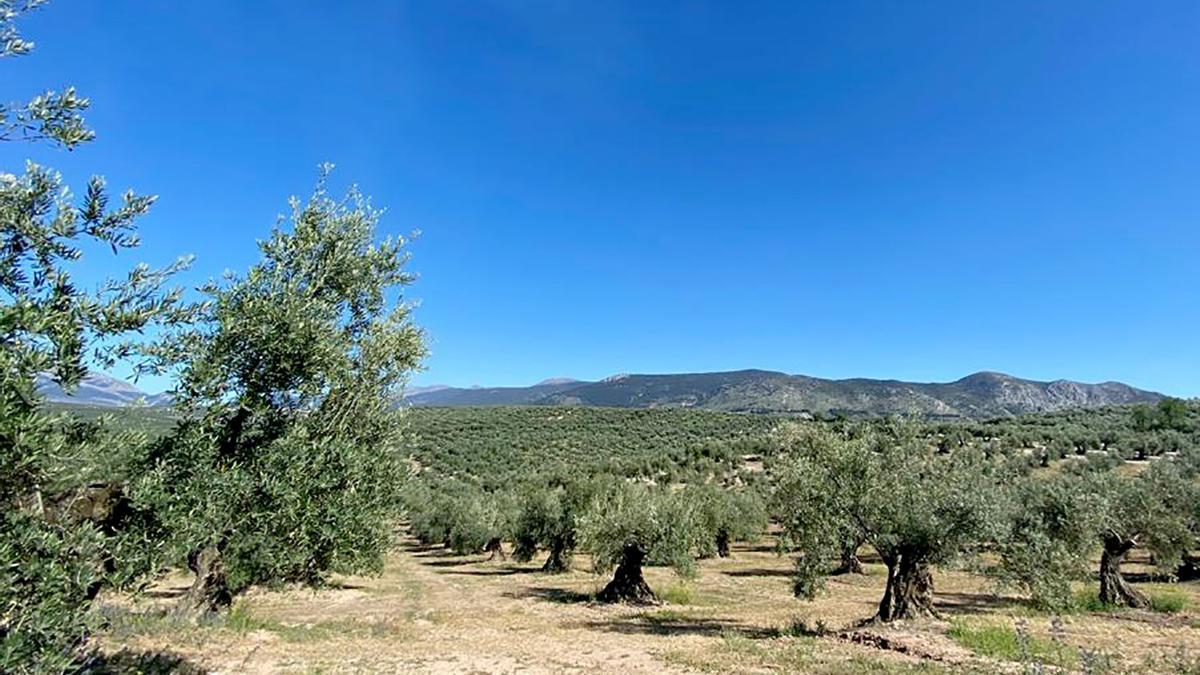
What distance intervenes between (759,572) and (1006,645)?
23.6 metres

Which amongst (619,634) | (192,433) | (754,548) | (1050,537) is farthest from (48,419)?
(754,548)

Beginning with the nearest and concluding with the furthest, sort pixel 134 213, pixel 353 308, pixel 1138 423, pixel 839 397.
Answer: pixel 134 213 < pixel 353 308 < pixel 1138 423 < pixel 839 397

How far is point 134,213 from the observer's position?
678 cm

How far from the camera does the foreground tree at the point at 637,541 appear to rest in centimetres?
2781

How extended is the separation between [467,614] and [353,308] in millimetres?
18033

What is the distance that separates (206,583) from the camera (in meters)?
14.5

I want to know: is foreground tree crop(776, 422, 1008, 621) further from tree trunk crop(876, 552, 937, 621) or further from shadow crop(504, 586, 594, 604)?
shadow crop(504, 586, 594, 604)

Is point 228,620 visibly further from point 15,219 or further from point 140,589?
point 15,219

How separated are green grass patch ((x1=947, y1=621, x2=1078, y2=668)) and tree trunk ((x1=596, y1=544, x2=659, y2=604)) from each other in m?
12.7

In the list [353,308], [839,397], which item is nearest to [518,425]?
[353,308]

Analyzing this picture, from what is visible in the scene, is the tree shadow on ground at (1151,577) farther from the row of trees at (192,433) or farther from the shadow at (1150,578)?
the row of trees at (192,433)

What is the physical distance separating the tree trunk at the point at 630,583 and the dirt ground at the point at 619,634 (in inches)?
37.8

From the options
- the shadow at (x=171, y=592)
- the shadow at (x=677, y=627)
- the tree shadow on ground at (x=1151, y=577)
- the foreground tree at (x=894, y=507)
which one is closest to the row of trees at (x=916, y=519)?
the foreground tree at (x=894, y=507)

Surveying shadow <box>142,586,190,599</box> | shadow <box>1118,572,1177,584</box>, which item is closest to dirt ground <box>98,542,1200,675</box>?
shadow <box>142,586,190,599</box>
